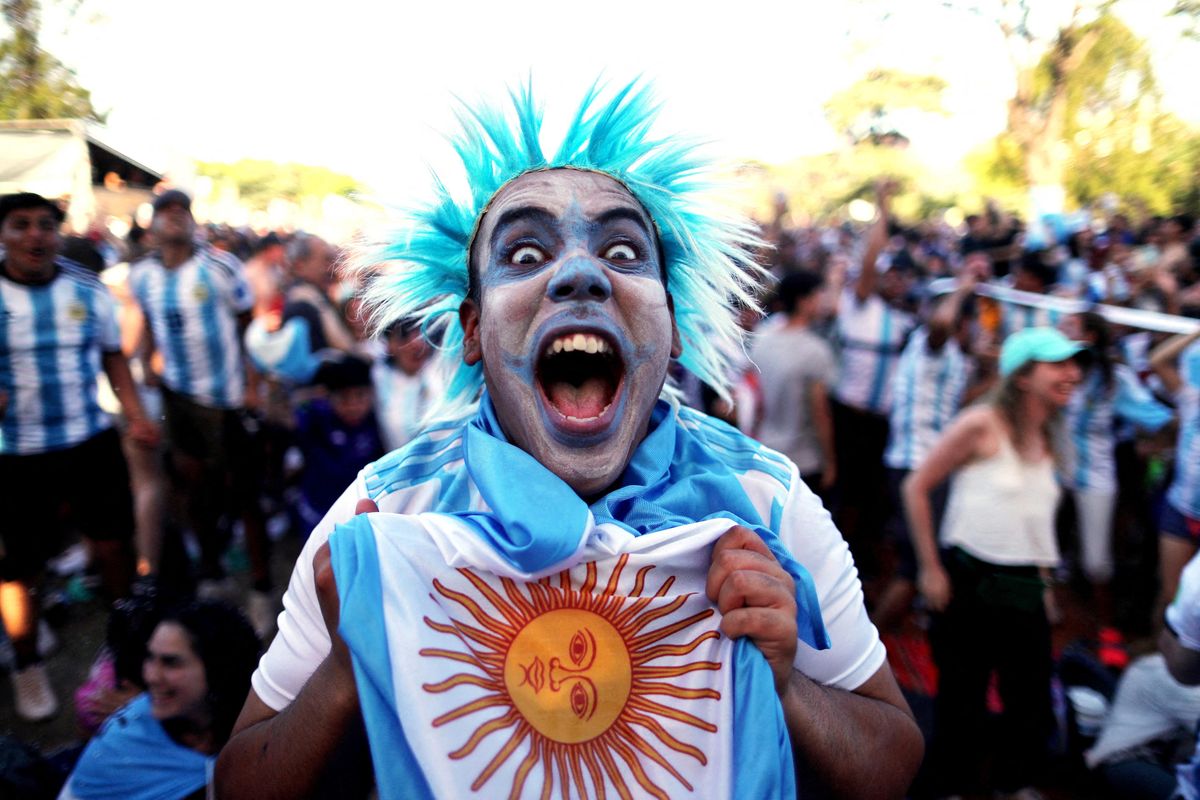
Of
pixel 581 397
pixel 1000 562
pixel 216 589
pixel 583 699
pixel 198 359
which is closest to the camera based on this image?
pixel 583 699

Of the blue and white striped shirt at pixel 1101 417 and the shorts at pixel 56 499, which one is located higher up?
the blue and white striped shirt at pixel 1101 417

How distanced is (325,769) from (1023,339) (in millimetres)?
2840

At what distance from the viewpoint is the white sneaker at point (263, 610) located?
437cm

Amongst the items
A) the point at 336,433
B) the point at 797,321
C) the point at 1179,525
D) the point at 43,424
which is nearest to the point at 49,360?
the point at 43,424

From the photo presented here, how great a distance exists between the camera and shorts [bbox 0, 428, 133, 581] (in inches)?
145

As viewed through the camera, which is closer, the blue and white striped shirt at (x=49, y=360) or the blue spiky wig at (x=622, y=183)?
the blue spiky wig at (x=622, y=183)

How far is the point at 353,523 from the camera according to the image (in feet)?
4.34

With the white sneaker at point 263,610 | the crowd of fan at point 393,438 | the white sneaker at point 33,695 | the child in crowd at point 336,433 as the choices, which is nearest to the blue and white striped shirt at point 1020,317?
the crowd of fan at point 393,438

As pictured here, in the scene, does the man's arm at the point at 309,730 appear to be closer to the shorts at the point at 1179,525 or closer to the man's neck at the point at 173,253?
the shorts at the point at 1179,525

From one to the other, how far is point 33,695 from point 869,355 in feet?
15.6

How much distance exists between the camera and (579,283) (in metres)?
1.47

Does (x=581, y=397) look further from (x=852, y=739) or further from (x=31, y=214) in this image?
(x=31, y=214)

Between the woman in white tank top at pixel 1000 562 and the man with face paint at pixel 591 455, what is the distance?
1710 mm

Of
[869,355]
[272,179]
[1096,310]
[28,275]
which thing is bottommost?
[869,355]
